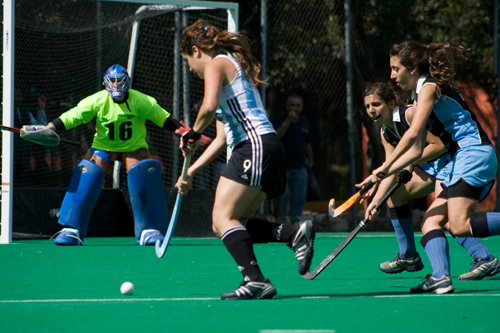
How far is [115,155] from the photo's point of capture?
27.2 feet

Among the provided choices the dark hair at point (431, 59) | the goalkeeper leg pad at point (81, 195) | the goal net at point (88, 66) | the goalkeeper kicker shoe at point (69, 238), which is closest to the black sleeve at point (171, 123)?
the goalkeeper leg pad at point (81, 195)

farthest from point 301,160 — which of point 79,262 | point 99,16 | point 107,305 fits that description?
point 107,305

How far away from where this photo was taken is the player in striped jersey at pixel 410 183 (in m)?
5.09

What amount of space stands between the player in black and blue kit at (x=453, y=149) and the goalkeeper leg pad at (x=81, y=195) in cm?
433

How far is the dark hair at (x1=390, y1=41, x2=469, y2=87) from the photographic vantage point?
4426 millimetres

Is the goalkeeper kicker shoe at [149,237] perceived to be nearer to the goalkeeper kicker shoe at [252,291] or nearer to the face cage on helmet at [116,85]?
the face cage on helmet at [116,85]

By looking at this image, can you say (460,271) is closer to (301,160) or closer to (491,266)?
(491,266)

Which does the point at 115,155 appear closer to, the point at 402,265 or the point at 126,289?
the point at 402,265

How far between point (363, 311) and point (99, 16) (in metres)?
7.49

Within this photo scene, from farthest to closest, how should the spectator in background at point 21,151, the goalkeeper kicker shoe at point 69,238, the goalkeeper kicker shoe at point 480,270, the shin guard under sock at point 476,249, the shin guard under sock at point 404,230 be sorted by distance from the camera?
the spectator in background at point 21,151
the goalkeeper kicker shoe at point 69,238
the shin guard under sock at point 404,230
the shin guard under sock at point 476,249
the goalkeeper kicker shoe at point 480,270

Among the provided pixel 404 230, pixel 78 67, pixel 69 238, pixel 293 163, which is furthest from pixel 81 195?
pixel 404 230

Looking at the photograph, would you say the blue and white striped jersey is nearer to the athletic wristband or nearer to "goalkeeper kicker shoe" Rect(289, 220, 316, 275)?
the athletic wristband

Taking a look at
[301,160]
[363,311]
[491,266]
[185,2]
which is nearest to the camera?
[363,311]

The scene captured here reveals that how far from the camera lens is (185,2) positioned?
9680 mm
